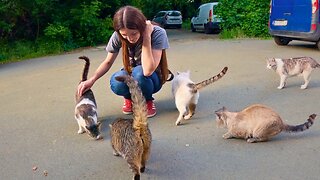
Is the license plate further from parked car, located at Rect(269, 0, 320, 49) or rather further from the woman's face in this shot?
the woman's face

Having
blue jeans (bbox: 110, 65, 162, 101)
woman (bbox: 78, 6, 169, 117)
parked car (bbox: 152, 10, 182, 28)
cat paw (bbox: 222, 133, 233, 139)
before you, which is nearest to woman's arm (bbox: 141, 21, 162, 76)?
woman (bbox: 78, 6, 169, 117)

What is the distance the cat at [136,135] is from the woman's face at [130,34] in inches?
37.2

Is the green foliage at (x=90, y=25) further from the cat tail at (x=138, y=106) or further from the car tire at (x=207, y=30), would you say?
the cat tail at (x=138, y=106)

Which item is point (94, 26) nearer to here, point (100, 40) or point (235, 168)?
point (100, 40)

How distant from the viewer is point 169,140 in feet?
13.6

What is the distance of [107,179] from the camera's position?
10.8 ft

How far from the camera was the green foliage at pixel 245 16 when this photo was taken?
55.9 ft

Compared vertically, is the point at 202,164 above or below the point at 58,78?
above

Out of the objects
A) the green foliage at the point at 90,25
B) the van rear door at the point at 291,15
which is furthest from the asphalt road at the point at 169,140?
the green foliage at the point at 90,25

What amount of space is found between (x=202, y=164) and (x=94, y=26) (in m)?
14.2

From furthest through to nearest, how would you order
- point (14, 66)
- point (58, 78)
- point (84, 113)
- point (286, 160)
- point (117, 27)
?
point (14, 66) < point (58, 78) < point (84, 113) < point (117, 27) < point (286, 160)

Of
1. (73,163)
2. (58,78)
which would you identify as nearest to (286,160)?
(73,163)

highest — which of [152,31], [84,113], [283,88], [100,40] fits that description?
[152,31]

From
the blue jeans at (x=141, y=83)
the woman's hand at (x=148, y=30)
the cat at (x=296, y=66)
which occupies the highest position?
the woman's hand at (x=148, y=30)
